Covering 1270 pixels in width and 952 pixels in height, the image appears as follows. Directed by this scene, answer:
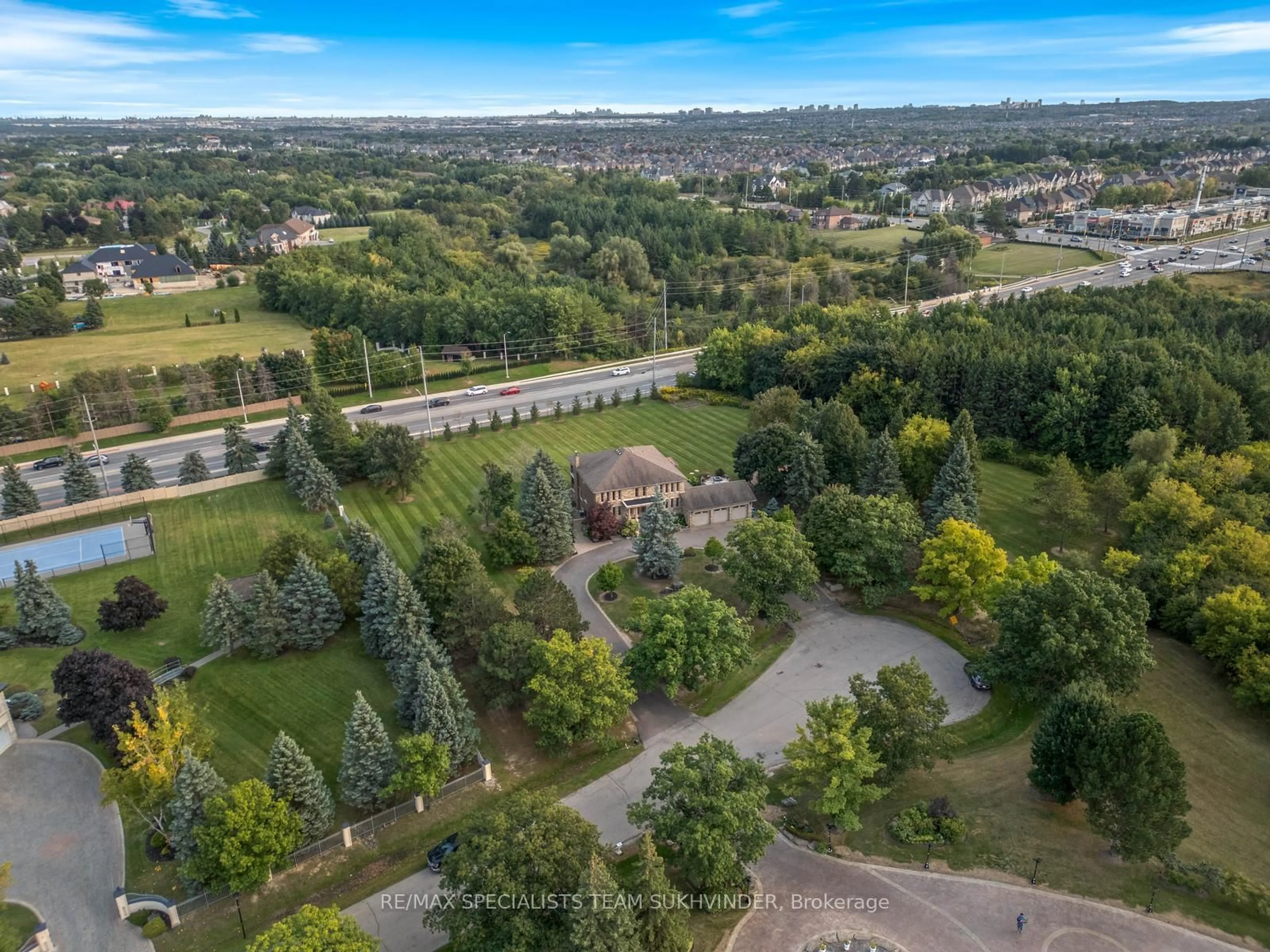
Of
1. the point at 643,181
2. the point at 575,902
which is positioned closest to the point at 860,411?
the point at 575,902

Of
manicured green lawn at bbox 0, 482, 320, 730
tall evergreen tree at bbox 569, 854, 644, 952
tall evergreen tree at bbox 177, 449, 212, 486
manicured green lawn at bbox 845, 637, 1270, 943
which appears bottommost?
manicured green lawn at bbox 0, 482, 320, 730

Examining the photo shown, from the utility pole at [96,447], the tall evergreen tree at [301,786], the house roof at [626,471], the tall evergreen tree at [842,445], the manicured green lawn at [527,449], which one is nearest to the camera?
the tall evergreen tree at [301,786]

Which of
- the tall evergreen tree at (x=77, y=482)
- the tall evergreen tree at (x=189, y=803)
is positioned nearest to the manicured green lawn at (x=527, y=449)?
the tall evergreen tree at (x=77, y=482)

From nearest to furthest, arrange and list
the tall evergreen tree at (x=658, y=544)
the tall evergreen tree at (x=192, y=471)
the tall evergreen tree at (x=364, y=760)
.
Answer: the tall evergreen tree at (x=364, y=760) → the tall evergreen tree at (x=658, y=544) → the tall evergreen tree at (x=192, y=471)

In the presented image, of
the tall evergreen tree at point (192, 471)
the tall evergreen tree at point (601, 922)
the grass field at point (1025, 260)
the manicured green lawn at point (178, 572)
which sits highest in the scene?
the grass field at point (1025, 260)

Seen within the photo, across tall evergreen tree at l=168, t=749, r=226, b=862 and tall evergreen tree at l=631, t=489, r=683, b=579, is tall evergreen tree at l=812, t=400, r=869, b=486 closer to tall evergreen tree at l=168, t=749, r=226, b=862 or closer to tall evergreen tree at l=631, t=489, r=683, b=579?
tall evergreen tree at l=631, t=489, r=683, b=579

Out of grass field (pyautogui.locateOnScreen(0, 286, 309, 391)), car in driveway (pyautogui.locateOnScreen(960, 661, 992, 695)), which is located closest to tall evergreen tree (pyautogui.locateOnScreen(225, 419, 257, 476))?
grass field (pyautogui.locateOnScreen(0, 286, 309, 391))

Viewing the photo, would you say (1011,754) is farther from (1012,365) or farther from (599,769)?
(1012,365)

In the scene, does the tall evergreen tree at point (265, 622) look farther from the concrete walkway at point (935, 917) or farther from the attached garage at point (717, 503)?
the concrete walkway at point (935, 917)
